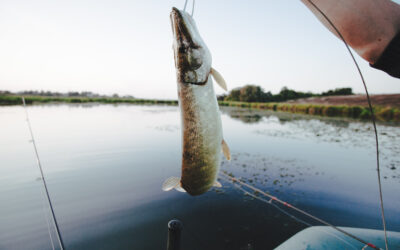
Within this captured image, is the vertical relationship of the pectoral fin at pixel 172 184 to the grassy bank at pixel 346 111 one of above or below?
above

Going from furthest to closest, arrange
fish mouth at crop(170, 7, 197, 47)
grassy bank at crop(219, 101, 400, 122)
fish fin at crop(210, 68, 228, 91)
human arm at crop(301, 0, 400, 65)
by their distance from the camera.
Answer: grassy bank at crop(219, 101, 400, 122)
fish fin at crop(210, 68, 228, 91)
fish mouth at crop(170, 7, 197, 47)
human arm at crop(301, 0, 400, 65)

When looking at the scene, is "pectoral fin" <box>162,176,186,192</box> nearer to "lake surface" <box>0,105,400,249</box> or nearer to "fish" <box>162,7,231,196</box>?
"fish" <box>162,7,231,196</box>

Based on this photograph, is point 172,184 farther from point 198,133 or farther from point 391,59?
point 391,59

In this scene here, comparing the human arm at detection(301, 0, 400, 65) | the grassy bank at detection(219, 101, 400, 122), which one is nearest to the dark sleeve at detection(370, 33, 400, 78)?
the human arm at detection(301, 0, 400, 65)

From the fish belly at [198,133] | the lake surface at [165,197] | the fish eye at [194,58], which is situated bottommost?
the lake surface at [165,197]

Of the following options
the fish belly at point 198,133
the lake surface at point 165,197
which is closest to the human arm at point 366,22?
the fish belly at point 198,133

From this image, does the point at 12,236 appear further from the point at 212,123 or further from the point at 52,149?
the point at 52,149

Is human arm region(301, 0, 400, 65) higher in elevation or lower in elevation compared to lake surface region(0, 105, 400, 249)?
higher

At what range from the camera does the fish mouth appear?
153cm

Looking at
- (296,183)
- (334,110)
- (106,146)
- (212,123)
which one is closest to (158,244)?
(212,123)

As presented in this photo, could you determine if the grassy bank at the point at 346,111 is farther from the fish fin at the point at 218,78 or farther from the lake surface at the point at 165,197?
the fish fin at the point at 218,78

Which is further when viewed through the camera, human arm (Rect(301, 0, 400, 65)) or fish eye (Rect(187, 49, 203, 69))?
fish eye (Rect(187, 49, 203, 69))

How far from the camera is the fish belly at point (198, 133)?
5.23ft

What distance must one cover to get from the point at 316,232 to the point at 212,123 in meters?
4.03
